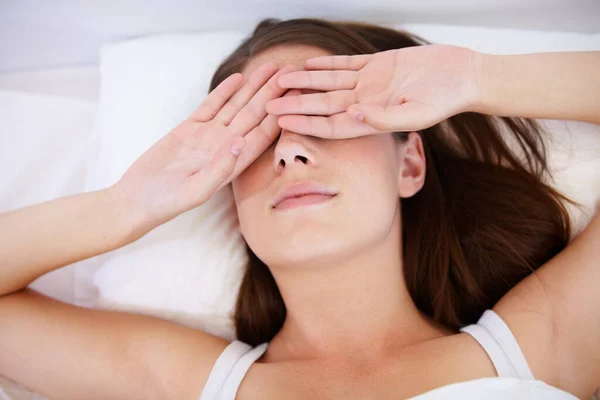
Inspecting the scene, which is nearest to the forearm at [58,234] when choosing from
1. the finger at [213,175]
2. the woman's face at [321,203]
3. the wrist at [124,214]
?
the wrist at [124,214]

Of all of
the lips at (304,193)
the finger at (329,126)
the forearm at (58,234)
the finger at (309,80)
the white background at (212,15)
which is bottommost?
the forearm at (58,234)

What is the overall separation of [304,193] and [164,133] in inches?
19.0

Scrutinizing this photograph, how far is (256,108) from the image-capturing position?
109cm

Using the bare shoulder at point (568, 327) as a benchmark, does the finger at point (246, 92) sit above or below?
above

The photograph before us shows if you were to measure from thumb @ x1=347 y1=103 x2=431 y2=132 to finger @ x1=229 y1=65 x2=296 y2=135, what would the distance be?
17cm

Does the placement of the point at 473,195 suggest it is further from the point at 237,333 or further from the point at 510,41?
the point at 237,333

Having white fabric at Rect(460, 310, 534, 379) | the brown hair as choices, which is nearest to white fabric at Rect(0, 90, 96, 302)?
the brown hair

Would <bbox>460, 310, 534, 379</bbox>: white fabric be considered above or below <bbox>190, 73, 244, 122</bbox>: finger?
below

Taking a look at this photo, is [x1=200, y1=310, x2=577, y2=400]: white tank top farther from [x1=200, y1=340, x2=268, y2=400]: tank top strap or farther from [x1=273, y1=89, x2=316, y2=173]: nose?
[x1=273, y1=89, x2=316, y2=173]: nose

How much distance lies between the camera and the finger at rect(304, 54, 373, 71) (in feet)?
3.47

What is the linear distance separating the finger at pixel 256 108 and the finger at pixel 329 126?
0.08 meters

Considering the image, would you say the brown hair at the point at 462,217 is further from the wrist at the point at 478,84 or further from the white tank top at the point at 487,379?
the wrist at the point at 478,84

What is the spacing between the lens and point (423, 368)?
42.5 inches

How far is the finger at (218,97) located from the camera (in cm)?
113
